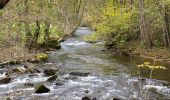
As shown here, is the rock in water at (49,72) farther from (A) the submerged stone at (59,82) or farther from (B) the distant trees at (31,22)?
(B) the distant trees at (31,22)

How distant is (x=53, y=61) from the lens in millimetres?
26422

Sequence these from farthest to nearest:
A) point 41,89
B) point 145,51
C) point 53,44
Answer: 1. point 53,44
2. point 145,51
3. point 41,89

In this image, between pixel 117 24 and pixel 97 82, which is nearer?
pixel 97 82

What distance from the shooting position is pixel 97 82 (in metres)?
18.3

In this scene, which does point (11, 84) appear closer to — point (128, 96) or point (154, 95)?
point (128, 96)

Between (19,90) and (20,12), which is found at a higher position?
(20,12)

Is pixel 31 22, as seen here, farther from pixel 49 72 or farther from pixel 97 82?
pixel 97 82

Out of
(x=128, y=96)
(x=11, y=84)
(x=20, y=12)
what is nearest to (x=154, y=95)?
(x=128, y=96)

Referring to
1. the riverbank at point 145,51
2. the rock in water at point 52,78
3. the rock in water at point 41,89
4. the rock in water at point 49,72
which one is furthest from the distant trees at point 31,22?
the riverbank at point 145,51

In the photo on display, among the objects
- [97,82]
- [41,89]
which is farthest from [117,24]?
[41,89]

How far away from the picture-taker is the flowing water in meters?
15.3

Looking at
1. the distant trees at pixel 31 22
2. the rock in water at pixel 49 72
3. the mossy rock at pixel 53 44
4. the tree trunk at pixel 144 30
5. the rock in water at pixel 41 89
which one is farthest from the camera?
the mossy rock at pixel 53 44

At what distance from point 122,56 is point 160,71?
24.5 ft

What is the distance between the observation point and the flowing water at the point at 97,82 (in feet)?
50.2
